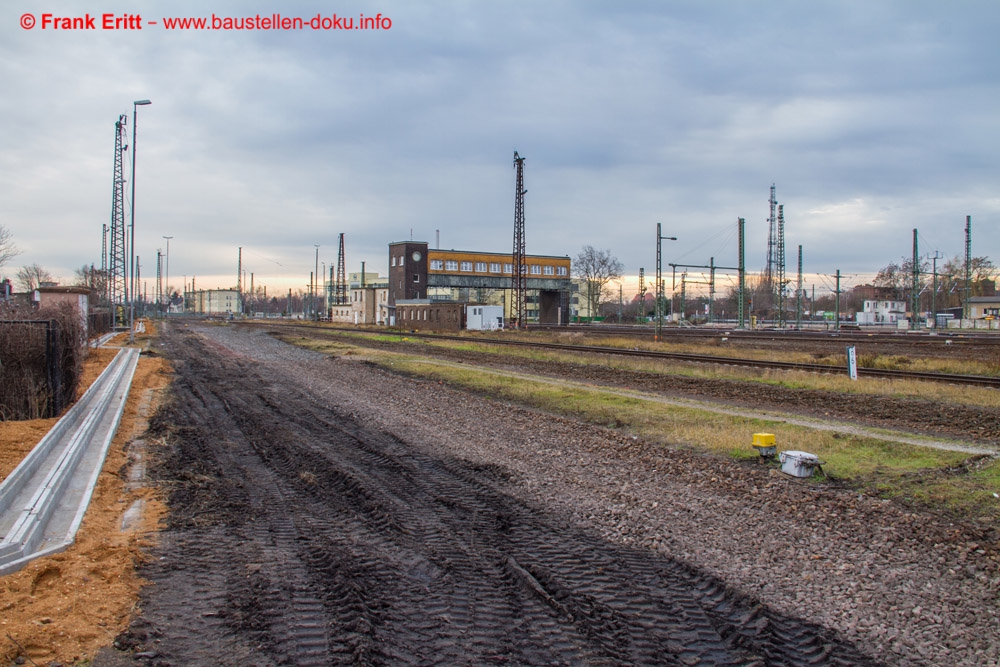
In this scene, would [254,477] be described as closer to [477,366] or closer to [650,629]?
[650,629]

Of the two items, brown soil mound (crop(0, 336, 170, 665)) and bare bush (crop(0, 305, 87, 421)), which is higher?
bare bush (crop(0, 305, 87, 421))

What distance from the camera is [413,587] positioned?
539cm

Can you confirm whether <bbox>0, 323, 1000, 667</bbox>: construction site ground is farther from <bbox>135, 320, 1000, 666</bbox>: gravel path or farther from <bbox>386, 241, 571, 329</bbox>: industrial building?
<bbox>386, 241, 571, 329</bbox>: industrial building

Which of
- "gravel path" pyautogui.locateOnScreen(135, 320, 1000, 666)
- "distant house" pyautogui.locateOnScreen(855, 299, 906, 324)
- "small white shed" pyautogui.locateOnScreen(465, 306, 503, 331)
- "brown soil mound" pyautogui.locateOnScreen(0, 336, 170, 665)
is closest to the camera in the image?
"brown soil mound" pyautogui.locateOnScreen(0, 336, 170, 665)

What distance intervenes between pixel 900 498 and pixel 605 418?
23.5ft

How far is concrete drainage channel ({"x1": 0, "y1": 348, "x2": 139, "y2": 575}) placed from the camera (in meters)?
5.83

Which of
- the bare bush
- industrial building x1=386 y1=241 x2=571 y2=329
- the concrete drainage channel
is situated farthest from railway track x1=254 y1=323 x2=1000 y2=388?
industrial building x1=386 y1=241 x2=571 y2=329

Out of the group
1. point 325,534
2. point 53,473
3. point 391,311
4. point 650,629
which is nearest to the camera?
point 650,629

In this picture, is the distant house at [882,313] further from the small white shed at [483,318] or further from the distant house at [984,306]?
the small white shed at [483,318]

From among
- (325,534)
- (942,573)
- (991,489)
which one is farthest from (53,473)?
(991,489)

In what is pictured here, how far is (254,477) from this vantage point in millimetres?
9203

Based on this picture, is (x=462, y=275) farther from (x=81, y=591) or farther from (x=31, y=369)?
(x=81, y=591)

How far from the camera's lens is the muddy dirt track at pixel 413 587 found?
14.5 ft

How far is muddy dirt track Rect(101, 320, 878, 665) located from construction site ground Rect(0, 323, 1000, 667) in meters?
0.02
